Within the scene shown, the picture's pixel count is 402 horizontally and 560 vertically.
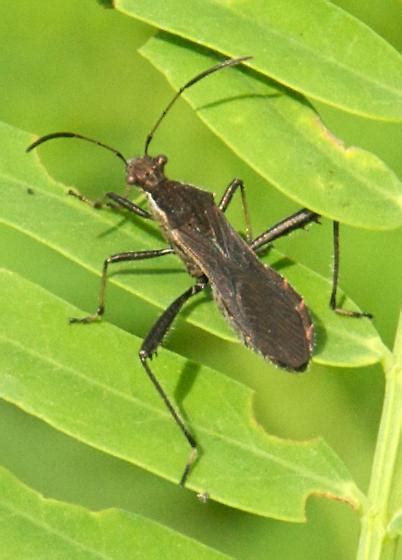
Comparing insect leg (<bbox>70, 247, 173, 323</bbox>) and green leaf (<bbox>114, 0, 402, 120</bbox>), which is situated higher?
green leaf (<bbox>114, 0, 402, 120</bbox>)

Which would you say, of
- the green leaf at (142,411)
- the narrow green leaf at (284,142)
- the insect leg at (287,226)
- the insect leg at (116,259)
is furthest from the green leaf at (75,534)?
the insect leg at (287,226)

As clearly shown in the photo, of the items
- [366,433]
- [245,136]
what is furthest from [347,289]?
[245,136]

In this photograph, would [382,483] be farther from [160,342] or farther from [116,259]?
[116,259]

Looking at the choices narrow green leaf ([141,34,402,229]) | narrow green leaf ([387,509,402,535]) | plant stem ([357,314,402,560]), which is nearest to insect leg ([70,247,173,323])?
narrow green leaf ([141,34,402,229])

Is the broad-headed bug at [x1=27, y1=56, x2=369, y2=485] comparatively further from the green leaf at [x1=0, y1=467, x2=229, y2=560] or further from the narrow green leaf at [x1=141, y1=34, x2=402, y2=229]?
the green leaf at [x1=0, y1=467, x2=229, y2=560]

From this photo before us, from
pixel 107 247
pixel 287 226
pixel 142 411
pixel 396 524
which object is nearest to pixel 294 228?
pixel 287 226

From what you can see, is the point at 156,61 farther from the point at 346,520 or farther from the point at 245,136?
the point at 346,520

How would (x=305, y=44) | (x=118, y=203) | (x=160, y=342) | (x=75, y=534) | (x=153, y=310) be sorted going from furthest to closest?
(x=153, y=310) < (x=118, y=203) < (x=160, y=342) < (x=305, y=44) < (x=75, y=534)
